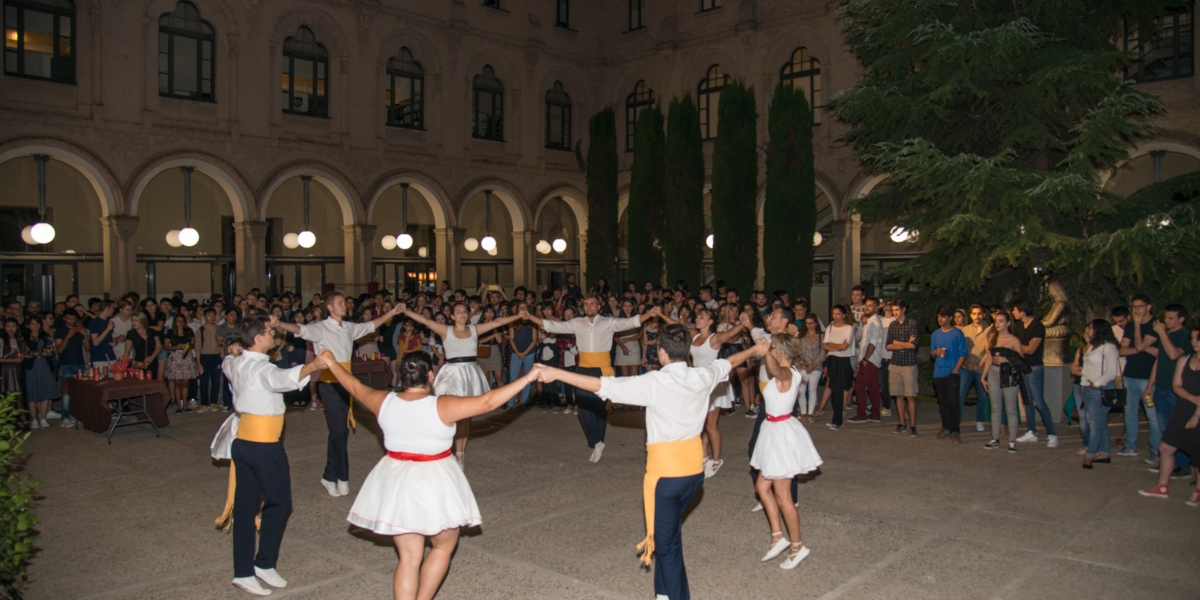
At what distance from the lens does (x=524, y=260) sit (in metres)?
28.6

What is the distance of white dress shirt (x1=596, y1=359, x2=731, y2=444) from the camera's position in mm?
5398

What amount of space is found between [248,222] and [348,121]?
→ 4252 mm

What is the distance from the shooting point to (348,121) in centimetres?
2416

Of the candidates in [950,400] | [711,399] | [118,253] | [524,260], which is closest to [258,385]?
[711,399]

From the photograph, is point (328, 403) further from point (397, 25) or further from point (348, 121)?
point (397, 25)

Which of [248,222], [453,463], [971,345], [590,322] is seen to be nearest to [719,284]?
[971,345]

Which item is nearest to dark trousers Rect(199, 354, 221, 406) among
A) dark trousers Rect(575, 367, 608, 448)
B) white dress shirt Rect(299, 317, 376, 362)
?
white dress shirt Rect(299, 317, 376, 362)

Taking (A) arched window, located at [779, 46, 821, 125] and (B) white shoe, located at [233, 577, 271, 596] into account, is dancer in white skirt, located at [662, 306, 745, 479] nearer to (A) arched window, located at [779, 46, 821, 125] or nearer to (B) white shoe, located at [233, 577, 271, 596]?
(B) white shoe, located at [233, 577, 271, 596]

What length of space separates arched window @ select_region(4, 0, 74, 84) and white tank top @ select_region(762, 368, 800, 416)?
19697 mm

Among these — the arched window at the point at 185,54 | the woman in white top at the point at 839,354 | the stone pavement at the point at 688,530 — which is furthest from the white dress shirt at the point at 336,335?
the arched window at the point at 185,54

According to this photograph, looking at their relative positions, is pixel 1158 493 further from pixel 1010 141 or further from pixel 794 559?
pixel 1010 141

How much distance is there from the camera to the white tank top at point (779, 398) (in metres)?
6.68

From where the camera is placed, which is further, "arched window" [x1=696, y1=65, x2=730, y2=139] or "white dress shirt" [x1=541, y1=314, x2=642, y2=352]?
"arched window" [x1=696, y1=65, x2=730, y2=139]

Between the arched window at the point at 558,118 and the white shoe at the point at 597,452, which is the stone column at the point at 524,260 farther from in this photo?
the white shoe at the point at 597,452
